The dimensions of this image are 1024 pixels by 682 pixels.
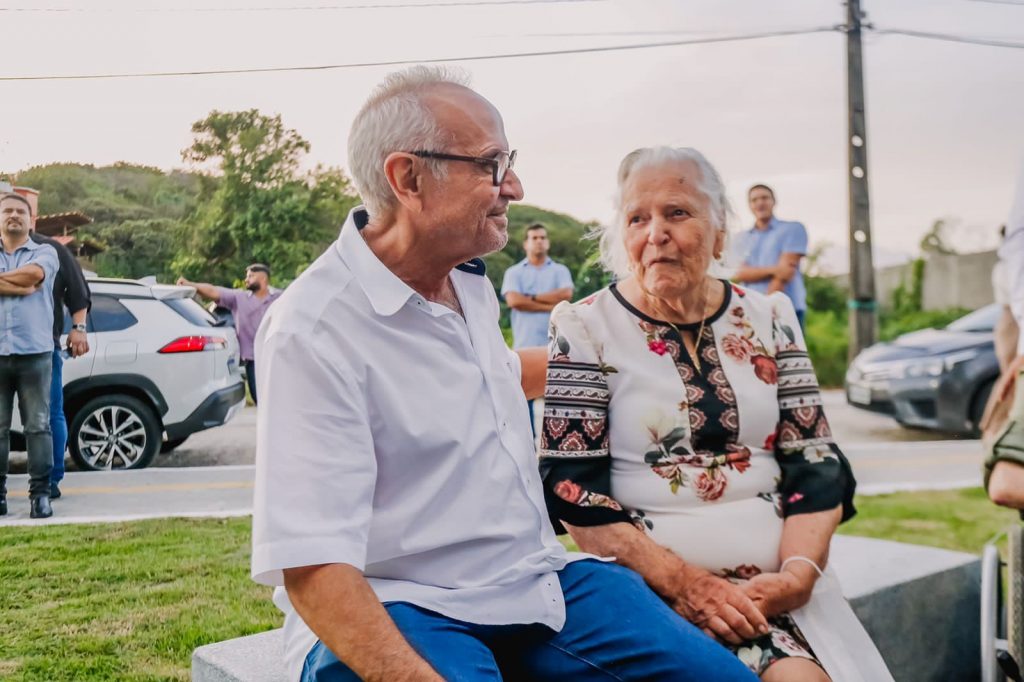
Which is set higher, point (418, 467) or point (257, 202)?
point (257, 202)

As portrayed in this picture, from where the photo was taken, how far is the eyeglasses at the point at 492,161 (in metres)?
1.18

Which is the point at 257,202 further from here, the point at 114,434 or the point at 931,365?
the point at 931,365

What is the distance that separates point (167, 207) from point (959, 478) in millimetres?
3578

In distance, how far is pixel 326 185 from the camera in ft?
5.82

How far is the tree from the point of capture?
5.60 feet

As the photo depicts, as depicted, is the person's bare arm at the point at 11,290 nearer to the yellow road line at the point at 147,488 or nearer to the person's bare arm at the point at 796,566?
the yellow road line at the point at 147,488

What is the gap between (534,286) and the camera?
7.07 feet

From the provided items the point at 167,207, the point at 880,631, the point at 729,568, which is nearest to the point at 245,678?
the point at 729,568

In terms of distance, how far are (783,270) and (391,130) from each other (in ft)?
10.5

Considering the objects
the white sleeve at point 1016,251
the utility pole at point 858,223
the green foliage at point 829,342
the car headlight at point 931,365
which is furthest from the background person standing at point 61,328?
the car headlight at point 931,365

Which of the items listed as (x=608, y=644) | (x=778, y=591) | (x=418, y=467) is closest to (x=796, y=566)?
(x=778, y=591)

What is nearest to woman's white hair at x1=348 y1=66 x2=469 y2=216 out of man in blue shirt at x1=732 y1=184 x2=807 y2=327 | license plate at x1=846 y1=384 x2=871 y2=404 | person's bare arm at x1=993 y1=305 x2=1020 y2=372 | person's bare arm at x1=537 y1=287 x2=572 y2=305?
person's bare arm at x1=537 y1=287 x2=572 y2=305

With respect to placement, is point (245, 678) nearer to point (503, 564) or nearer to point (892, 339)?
point (503, 564)

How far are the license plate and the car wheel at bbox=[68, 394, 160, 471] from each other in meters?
3.98
